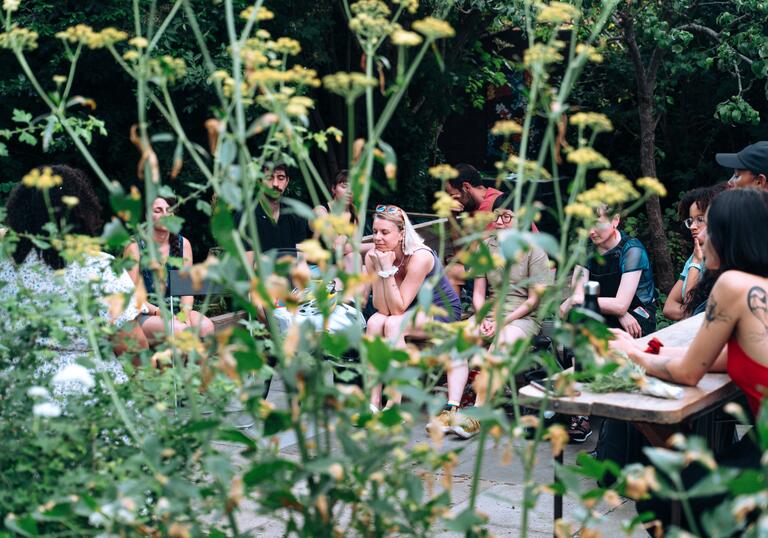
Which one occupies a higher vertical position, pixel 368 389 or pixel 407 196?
pixel 368 389

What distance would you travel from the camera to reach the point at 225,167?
2135 mm

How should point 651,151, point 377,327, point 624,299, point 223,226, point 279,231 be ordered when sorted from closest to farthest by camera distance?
point 223,226 → point 624,299 → point 377,327 → point 279,231 → point 651,151

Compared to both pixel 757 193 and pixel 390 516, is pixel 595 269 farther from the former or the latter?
pixel 390 516

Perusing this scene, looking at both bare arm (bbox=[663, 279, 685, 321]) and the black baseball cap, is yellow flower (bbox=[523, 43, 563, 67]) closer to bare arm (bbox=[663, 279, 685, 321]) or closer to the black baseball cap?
the black baseball cap

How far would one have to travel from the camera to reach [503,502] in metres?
4.86

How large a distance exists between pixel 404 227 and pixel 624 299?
4.53ft

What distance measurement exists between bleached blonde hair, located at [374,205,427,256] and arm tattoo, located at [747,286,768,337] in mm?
3155

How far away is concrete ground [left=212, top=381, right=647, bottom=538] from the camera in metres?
4.49

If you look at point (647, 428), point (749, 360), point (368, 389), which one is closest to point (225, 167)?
point (368, 389)

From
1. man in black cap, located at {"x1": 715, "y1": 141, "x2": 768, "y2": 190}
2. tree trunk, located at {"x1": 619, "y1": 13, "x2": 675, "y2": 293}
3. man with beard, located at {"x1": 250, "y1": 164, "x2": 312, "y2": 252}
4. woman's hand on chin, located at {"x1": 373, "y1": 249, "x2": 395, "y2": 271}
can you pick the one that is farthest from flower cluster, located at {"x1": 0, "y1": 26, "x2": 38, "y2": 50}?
tree trunk, located at {"x1": 619, "y1": 13, "x2": 675, "y2": 293}

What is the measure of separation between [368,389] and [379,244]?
4.19m

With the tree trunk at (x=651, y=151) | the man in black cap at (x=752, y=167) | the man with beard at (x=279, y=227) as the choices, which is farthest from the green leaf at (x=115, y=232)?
the tree trunk at (x=651, y=151)

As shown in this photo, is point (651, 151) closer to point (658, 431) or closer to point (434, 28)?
point (658, 431)

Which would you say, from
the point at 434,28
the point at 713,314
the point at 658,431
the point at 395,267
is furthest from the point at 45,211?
the point at 395,267
